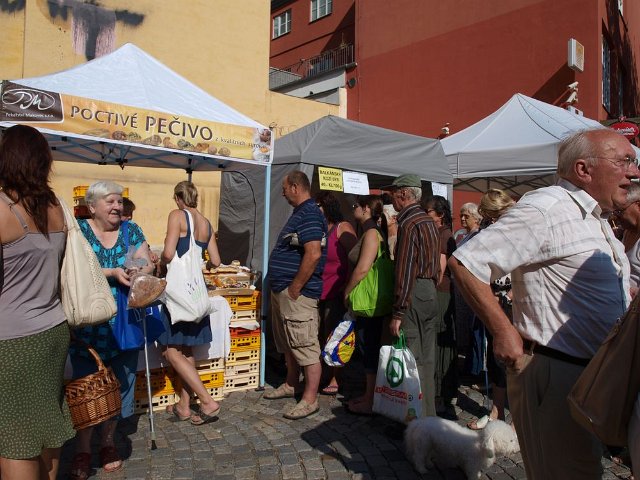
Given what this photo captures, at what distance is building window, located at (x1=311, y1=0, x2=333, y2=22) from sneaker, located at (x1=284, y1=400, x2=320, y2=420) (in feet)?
65.7

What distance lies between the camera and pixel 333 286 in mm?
5125

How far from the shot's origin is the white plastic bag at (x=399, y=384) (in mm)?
3785

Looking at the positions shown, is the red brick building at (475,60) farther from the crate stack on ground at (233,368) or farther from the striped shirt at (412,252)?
the crate stack on ground at (233,368)

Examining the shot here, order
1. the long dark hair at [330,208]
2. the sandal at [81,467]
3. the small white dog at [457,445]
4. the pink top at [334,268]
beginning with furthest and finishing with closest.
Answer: the long dark hair at [330,208] < the pink top at [334,268] < the sandal at [81,467] < the small white dog at [457,445]

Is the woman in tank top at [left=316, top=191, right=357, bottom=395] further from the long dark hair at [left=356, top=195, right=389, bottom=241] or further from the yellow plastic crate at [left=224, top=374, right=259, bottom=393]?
the yellow plastic crate at [left=224, top=374, right=259, bottom=393]

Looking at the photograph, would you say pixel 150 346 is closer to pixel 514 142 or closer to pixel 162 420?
pixel 162 420

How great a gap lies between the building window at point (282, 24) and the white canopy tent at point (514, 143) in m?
18.3

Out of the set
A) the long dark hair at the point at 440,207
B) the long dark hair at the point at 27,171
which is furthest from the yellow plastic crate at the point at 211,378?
the long dark hair at the point at 27,171

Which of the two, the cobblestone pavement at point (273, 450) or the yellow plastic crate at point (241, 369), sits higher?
the yellow plastic crate at point (241, 369)

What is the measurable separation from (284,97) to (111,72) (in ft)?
30.6

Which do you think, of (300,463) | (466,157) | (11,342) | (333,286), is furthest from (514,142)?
(11,342)

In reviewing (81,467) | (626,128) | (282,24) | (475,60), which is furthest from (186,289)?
(282,24)

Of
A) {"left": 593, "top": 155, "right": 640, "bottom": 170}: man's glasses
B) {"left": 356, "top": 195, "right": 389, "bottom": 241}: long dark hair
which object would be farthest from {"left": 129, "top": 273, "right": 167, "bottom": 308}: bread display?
{"left": 593, "top": 155, "right": 640, "bottom": 170}: man's glasses

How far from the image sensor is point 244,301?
16.9ft
